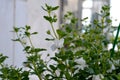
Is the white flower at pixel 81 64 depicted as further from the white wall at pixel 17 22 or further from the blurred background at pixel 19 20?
the white wall at pixel 17 22

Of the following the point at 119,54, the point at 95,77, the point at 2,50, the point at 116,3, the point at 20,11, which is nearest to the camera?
the point at 95,77

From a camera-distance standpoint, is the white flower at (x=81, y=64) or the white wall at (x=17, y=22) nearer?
the white flower at (x=81, y=64)

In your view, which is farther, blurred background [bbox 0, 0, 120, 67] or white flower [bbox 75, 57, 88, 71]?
blurred background [bbox 0, 0, 120, 67]

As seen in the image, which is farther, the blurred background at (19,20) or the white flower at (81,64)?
the blurred background at (19,20)

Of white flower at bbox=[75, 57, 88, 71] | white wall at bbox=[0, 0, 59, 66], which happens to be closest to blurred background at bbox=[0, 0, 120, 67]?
white wall at bbox=[0, 0, 59, 66]

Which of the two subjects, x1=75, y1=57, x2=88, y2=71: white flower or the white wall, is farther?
the white wall

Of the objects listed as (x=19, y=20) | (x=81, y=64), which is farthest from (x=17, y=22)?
(x=81, y=64)

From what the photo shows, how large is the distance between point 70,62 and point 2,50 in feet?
2.77

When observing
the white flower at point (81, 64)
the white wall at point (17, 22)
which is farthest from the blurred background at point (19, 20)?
the white flower at point (81, 64)

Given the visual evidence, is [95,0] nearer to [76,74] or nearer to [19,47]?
[19,47]

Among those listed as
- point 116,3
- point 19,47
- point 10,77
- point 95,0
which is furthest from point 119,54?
point 95,0

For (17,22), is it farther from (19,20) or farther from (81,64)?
(81,64)

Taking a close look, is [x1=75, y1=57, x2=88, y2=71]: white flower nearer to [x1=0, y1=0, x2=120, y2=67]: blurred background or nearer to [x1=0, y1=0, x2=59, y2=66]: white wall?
[x1=0, y1=0, x2=120, y2=67]: blurred background

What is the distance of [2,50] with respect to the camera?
1.33m
